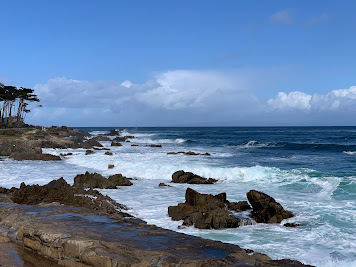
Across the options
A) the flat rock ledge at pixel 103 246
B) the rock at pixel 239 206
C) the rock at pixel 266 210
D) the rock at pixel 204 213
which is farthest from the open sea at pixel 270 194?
the flat rock ledge at pixel 103 246

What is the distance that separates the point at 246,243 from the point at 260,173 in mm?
12336

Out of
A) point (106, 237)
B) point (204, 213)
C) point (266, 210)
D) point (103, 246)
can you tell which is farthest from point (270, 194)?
point (103, 246)

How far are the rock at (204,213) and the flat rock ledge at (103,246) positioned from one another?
9.42 ft

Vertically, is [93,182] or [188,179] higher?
[93,182]

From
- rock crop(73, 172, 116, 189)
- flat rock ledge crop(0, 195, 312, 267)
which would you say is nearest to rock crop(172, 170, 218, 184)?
rock crop(73, 172, 116, 189)

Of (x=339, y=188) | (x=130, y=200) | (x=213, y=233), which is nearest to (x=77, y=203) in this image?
(x=130, y=200)

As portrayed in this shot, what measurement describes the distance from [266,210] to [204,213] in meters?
2.16

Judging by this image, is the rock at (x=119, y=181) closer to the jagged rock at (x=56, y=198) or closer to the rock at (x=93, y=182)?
the rock at (x=93, y=182)

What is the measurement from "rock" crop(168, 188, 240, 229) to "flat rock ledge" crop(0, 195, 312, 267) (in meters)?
2.87

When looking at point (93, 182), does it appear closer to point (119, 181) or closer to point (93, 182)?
point (93, 182)

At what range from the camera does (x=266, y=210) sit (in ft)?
36.7

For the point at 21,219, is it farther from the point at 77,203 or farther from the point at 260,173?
the point at 260,173

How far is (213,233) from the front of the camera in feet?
31.4

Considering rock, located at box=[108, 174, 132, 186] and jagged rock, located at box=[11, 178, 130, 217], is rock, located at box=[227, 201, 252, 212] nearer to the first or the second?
jagged rock, located at box=[11, 178, 130, 217]
